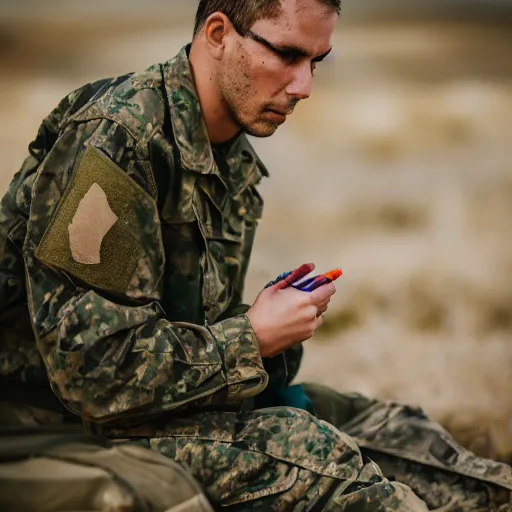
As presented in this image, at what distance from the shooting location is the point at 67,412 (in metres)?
2.97

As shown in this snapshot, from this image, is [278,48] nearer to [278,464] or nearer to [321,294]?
[321,294]

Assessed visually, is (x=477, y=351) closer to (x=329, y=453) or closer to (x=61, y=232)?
(x=329, y=453)

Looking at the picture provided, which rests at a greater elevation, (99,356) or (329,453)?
(99,356)

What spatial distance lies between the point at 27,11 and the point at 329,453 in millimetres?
8477

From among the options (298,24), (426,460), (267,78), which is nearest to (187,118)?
(267,78)

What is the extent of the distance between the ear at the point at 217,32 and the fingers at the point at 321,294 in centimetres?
66

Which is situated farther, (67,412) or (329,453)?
(67,412)

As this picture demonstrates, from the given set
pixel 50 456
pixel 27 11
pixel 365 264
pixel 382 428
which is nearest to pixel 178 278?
pixel 50 456

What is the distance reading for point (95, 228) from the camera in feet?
8.64

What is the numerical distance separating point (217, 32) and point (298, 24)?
0.22 metres

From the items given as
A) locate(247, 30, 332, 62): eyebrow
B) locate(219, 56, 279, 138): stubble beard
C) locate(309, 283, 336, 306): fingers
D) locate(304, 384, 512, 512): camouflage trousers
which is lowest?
locate(304, 384, 512, 512): camouflage trousers

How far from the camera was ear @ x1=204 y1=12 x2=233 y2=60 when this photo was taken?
2881mm

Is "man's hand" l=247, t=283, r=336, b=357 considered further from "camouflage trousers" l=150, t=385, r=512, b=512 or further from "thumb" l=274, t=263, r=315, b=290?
"camouflage trousers" l=150, t=385, r=512, b=512

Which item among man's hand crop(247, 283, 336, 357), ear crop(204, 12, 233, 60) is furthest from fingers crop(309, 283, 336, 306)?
ear crop(204, 12, 233, 60)
